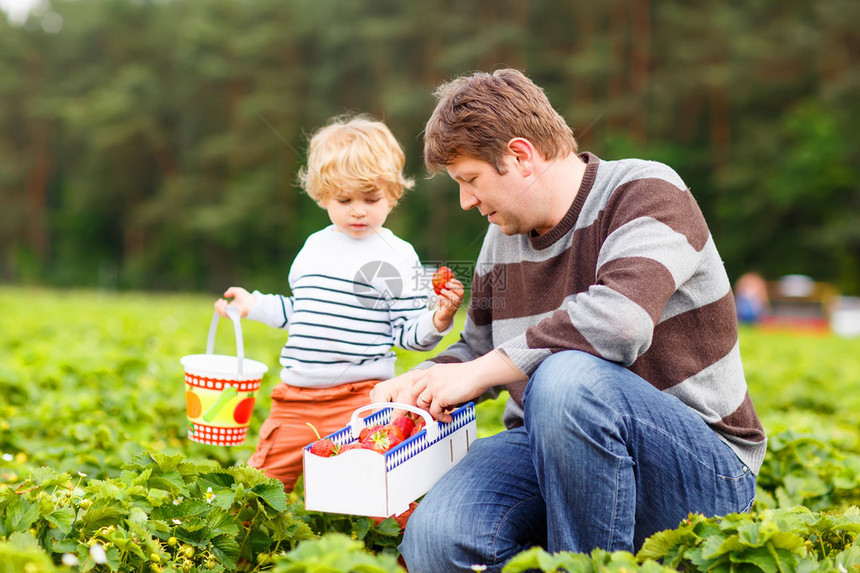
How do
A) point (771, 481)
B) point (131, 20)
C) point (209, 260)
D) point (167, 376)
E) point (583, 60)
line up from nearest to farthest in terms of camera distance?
point (771, 481), point (167, 376), point (583, 60), point (209, 260), point (131, 20)

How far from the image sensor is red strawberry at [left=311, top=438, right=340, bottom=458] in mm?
2193

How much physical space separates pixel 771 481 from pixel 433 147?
183 cm

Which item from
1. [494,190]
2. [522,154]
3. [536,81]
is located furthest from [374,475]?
[536,81]

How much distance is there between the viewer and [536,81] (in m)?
24.3

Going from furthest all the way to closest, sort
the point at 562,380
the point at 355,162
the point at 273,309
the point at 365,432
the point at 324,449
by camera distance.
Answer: the point at 273,309 → the point at 355,162 → the point at 365,432 → the point at 324,449 → the point at 562,380

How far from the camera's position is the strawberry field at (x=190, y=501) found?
6.15 ft

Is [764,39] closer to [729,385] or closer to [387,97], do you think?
[387,97]

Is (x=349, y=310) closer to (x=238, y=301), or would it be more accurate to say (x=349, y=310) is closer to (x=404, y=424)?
(x=238, y=301)

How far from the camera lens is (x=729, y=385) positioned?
2.30m

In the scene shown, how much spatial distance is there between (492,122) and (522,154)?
0.41 feet

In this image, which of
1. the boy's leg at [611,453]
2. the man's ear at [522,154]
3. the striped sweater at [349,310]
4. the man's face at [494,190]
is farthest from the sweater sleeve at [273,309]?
the boy's leg at [611,453]

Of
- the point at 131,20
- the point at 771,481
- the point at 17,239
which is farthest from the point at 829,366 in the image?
the point at 17,239

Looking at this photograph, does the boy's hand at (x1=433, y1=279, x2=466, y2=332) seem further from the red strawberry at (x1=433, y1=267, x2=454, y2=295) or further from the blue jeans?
the blue jeans

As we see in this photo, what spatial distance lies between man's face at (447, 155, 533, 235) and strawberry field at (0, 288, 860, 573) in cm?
95
